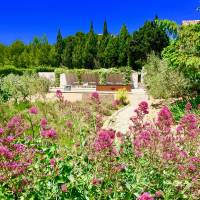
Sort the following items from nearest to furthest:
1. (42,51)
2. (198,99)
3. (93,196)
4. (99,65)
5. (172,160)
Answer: (93,196), (172,160), (198,99), (99,65), (42,51)

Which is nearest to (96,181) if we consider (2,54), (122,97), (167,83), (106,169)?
(106,169)

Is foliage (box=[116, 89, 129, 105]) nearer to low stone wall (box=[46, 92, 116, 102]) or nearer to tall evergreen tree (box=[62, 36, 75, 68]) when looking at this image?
low stone wall (box=[46, 92, 116, 102])

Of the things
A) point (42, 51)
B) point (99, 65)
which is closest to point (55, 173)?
point (99, 65)

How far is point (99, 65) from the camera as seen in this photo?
162 feet

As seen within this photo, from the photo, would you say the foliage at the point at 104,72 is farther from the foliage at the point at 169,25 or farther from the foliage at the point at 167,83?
the foliage at the point at 169,25

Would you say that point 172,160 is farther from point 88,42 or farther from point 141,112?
point 88,42

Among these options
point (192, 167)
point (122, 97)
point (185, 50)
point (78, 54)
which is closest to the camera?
point (192, 167)

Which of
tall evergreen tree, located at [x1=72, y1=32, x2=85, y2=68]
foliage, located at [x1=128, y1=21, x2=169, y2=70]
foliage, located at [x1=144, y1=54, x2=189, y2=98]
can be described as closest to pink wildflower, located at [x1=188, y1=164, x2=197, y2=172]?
foliage, located at [x1=144, y1=54, x2=189, y2=98]

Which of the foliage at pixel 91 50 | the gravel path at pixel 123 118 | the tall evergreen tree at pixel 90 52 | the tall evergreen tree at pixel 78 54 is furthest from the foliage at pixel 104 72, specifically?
the tall evergreen tree at pixel 78 54

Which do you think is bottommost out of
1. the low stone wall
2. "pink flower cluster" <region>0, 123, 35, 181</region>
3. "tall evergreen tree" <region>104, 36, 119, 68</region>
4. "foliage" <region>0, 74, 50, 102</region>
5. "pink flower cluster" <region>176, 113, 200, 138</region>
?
"pink flower cluster" <region>0, 123, 35, 181</region>

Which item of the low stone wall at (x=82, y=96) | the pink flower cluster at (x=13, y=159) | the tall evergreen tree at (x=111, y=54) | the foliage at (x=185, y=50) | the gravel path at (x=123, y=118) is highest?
the tall evergreen tree at (x=111, y=54)

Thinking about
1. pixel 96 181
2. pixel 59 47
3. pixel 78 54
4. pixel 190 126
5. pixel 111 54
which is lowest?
pixel 96 181

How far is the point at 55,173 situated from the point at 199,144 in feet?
5.18

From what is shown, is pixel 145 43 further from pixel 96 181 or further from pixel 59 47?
pixel 96 181
